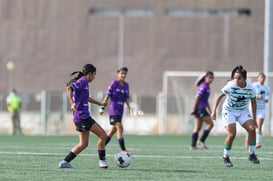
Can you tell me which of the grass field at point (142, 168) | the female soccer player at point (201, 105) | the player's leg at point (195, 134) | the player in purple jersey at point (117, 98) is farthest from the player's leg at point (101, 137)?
the female soccer player at point (201, 105)

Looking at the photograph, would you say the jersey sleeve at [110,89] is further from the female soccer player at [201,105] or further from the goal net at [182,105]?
the goal net at [182,105]

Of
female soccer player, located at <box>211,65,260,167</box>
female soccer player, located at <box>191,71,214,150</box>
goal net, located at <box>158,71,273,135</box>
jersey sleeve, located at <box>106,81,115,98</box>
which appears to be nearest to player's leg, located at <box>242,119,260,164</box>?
female soccer player, located at <box>211,65,260,167</box>

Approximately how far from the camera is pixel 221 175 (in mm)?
14742

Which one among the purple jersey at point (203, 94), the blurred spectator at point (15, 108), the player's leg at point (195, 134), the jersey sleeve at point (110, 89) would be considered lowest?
the blurred spectator at point (15, 108)

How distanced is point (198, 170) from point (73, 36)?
1781 inches

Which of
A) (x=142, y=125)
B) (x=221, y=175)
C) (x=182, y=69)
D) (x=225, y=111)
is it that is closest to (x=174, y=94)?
(x=142, y=125)

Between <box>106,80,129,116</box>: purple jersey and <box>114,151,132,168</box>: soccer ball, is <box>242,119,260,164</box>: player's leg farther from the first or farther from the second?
<box>106,80,129,116</box>: purple jersey

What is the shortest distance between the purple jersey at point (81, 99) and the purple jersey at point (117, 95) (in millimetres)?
5470

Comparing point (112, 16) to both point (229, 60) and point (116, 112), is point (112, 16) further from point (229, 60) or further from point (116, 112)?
point (116, 112)

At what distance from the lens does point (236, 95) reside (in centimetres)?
1695

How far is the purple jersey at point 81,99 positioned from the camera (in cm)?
1572

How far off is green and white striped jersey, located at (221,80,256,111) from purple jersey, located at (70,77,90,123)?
9.29 ft

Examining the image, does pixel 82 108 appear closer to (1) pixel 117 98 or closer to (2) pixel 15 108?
(1) pixel 117 98

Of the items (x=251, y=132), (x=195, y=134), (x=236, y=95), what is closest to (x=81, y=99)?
(x=236, y=95)
